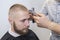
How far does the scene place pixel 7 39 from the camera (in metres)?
1.19

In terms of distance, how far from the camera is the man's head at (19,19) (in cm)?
112

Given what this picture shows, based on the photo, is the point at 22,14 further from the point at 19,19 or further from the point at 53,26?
the point at 53,26

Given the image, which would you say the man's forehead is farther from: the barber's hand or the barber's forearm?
the barber's forearm

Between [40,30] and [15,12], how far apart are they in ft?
2.43

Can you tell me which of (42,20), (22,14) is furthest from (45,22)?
(22,14)

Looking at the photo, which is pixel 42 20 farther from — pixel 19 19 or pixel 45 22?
pixel 19 19

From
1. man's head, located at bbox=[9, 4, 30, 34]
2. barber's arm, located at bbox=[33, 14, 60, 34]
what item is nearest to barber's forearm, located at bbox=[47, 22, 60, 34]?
barber's arm, located at bbox=[33, 14, 60, 34]

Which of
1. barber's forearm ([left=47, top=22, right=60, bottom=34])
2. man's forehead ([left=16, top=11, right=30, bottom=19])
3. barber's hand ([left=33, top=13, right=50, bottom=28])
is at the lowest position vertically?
barber's forearm ([left=47, top=22, right=60, bottom=34])

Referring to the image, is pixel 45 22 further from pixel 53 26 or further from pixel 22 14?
pixel 22 14

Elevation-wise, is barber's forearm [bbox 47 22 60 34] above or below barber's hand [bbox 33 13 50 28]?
below

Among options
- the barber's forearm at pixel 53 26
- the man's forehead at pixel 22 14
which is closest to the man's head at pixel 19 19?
the man's forehead at pixel 22 14

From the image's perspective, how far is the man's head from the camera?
1121mm

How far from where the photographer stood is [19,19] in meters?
1.12

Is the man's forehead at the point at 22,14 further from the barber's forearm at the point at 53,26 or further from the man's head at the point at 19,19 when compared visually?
the barber's forearm at the point at 53,26
